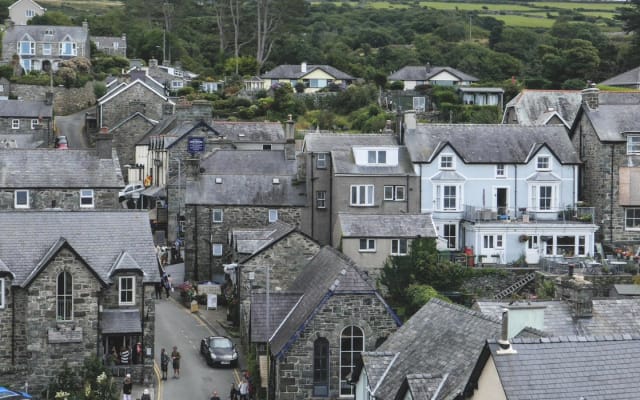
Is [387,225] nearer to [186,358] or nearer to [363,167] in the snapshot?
[363,167]

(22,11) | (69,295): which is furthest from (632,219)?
(22,11)

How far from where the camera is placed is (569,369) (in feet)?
75.4

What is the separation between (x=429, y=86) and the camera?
102 meters

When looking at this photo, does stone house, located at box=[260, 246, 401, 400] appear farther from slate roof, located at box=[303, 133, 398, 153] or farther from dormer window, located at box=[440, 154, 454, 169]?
slate roof, located at box=[303, 133, 398, 153]

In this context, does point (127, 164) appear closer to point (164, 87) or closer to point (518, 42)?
point (164, 87)

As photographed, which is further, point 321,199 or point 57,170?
point 321,199

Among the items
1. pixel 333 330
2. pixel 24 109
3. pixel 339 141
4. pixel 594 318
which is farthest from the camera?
pixel 24 109

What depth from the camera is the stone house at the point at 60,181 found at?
5684cm

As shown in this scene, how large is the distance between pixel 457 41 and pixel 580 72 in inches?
1439

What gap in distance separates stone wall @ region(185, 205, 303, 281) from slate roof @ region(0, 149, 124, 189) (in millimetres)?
5215

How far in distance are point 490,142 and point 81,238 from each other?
2589cm

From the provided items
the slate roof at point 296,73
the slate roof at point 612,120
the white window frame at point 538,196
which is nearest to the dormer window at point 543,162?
the white window frame at point 538,196

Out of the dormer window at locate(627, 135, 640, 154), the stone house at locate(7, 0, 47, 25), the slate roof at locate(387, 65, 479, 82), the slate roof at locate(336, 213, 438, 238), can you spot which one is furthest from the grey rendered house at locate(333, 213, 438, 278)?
the stone house at locate(7, 0, 47, 25)

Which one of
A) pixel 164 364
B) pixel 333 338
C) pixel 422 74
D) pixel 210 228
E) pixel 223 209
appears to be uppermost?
pixel 422 74
